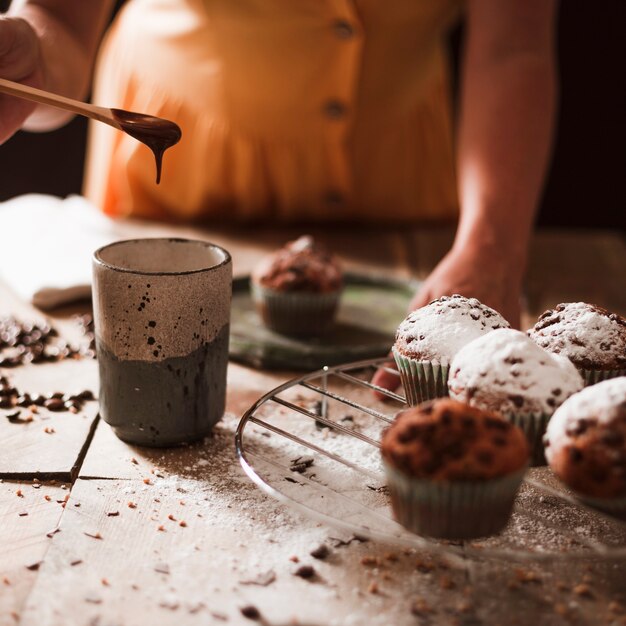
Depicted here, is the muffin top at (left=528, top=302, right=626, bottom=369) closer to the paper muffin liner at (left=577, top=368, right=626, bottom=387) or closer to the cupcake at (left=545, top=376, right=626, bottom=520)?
the paper muffin liner at (left=577, top=368, right=626, bottom=387)

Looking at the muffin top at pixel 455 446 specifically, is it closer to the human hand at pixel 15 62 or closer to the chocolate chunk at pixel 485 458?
the chocolate chunk at pixel 485 458

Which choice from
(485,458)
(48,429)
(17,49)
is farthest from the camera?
(17,49)

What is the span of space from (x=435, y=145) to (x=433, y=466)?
1.59 meters

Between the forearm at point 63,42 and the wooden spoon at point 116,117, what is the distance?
1.39ft

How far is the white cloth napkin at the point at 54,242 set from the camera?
1.79 metres

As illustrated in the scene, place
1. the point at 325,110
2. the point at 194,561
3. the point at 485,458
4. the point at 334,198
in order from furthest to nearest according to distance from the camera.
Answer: the point at 334,198, the point at 325,110, the point at 194,561, the point at 485,458

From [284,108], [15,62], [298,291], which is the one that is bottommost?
[298,291]

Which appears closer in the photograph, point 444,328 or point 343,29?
point 444,328

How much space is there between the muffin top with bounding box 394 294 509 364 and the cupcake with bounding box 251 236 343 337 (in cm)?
48

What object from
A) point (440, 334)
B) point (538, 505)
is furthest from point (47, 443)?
point (538, 505)

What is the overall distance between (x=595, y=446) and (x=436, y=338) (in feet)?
0.99

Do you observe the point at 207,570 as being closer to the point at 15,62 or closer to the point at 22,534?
the point at 22,534

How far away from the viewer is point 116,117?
3.78ft

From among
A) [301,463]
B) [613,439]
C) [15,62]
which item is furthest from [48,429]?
[613,439]
